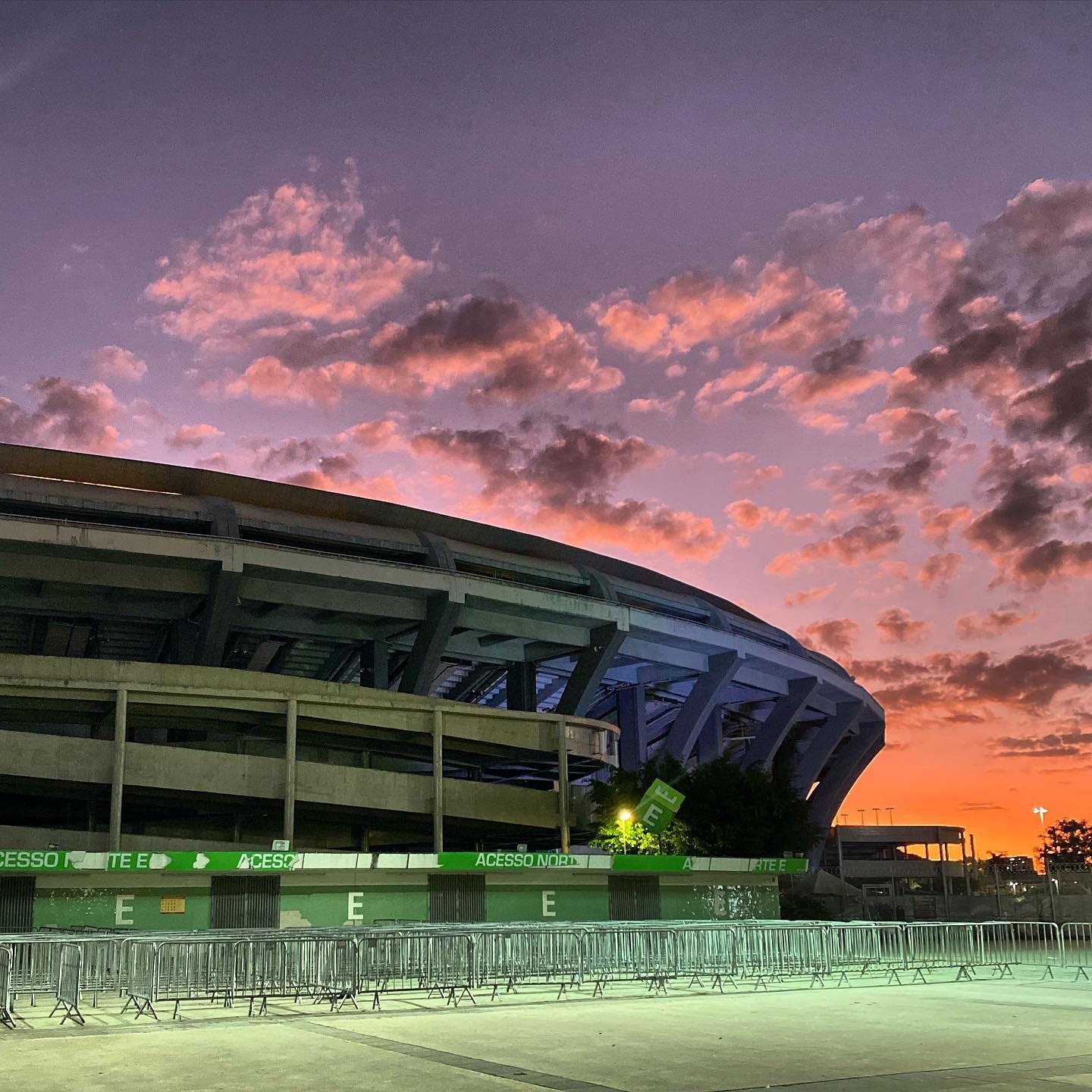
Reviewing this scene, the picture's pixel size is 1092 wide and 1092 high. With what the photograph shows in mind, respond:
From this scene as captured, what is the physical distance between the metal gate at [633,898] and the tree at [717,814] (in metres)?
11.1

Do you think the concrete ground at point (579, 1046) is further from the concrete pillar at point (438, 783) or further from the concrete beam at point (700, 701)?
the concrete beam at point (700, 701)

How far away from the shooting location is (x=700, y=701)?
70.9m

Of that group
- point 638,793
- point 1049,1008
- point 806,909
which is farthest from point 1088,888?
point 1049,1008

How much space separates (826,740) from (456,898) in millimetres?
53554

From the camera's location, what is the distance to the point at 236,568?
50188 mm

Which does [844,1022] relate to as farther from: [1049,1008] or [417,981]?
[417,981]

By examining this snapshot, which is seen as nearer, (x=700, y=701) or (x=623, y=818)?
(x=623, y=818)

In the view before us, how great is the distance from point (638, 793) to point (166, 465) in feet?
89.1

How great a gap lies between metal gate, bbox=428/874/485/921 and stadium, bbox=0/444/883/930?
23.8 feet

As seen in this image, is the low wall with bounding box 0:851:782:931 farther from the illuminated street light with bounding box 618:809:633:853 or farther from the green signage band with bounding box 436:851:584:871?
the illuminated street light with bounding box 618:809:633:853

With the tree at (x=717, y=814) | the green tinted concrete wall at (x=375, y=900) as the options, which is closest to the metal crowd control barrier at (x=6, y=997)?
the green tinted concrete wall at (x=375, y=900)

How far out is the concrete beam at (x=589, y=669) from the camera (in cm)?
6166

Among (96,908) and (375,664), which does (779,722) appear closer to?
(375,664)

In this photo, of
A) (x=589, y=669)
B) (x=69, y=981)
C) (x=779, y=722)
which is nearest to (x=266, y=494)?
(x=589, y=669)
